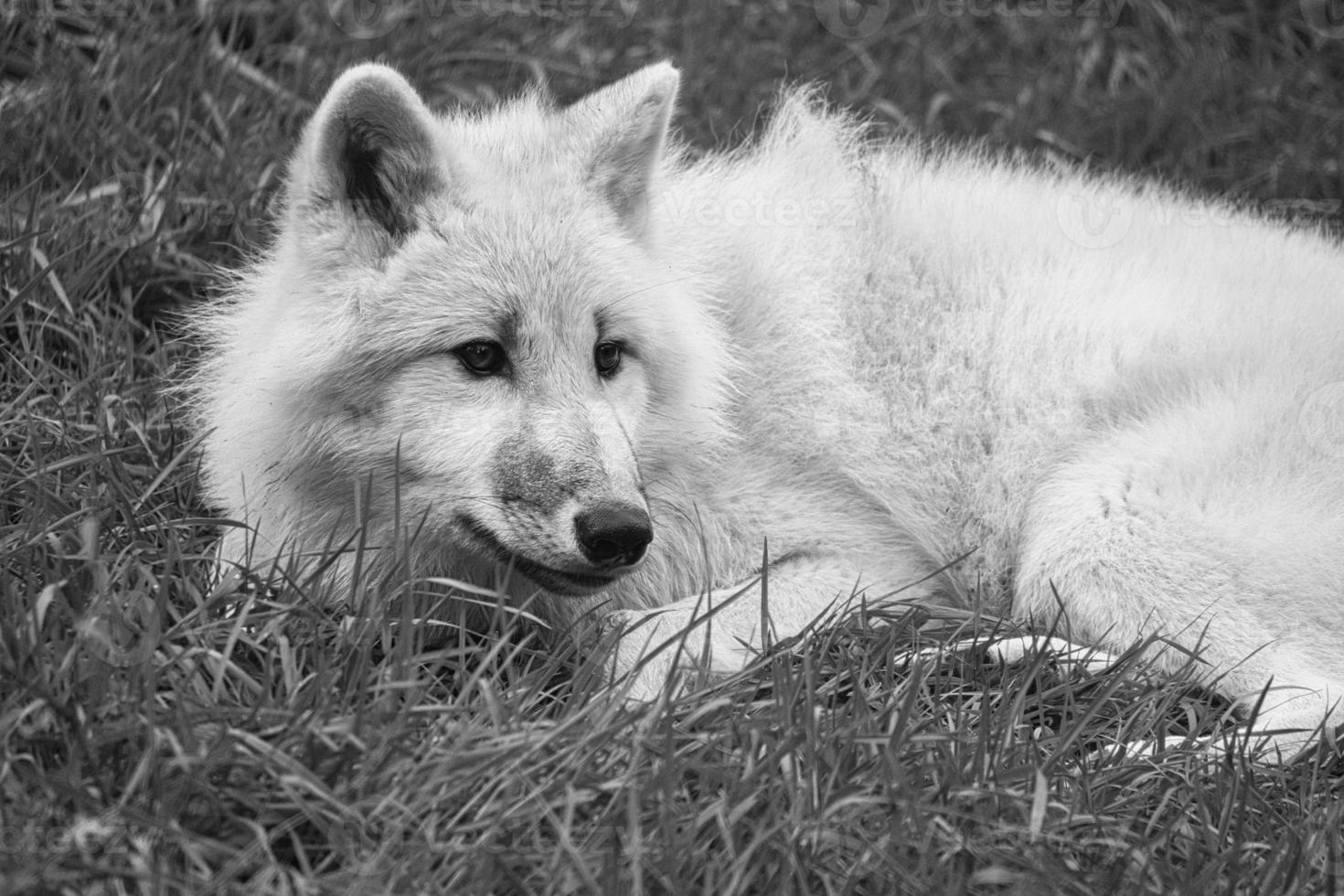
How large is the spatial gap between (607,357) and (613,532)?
0.71m

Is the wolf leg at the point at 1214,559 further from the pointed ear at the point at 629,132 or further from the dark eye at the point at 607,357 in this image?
the pointed ear at the point at 629,132

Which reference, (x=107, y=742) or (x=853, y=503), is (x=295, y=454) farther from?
(x=853, y=503)

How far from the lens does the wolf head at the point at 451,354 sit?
3553 millimetres

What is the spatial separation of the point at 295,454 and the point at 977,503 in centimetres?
220

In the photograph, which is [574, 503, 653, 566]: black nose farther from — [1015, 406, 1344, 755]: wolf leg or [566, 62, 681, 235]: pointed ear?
[1015, 406, 1344, 755]: wolf leg

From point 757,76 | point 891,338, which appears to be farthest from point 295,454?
point 757,76

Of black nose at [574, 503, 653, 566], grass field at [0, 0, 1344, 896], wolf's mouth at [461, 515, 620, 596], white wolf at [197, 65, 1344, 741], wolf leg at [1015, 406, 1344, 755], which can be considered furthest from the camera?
wolf leg at [1015, 406, 1344, 755]

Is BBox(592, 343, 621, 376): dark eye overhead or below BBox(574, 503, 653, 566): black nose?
overhead

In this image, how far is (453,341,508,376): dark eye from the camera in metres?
3.67


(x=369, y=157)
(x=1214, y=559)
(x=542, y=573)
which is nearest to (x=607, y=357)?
(x=542, y=573)

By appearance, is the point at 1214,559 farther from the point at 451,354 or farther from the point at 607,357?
the point at 451,354

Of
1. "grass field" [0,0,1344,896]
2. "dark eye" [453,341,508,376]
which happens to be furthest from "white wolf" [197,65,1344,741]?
"grass field" [0,0,1344,896]

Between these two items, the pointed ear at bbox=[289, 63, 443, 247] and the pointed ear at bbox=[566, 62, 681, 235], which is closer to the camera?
the pointed ear at bbox=[289, 63, 443, 247]

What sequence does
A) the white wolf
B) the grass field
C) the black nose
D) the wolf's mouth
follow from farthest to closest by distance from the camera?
the white wolf, the wolf's mouth, the black nose, the grass field
